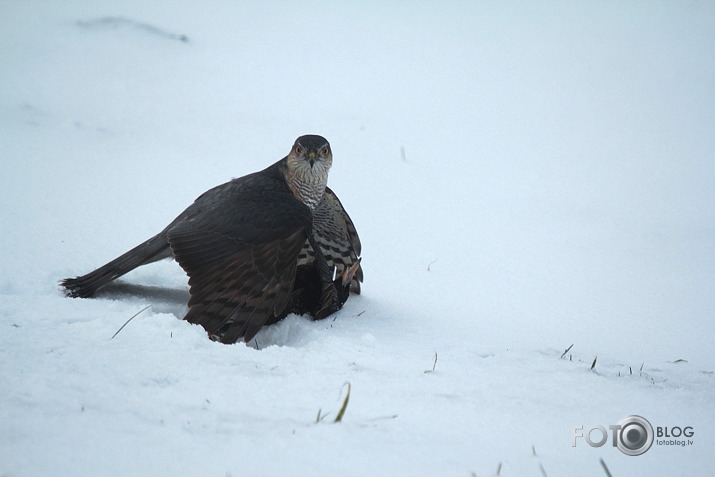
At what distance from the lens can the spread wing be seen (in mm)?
2428

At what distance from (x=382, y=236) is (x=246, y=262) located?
175cm

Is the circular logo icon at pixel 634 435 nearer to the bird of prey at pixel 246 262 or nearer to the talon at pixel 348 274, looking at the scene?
the bird of prey at pixel 246 262

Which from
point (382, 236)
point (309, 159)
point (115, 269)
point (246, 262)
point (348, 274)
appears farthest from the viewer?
point (382, 236)

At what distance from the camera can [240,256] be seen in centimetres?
264

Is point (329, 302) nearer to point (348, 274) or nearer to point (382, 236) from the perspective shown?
point (348, 274)

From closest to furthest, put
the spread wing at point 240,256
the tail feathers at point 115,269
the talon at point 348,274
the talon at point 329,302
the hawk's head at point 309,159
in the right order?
the spread wing at point 240,256, the tail feathers at point 115,269, the talon at point 329,302, the talon at point 348,274, the hawk's head at point 309,159

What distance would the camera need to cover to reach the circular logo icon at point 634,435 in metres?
1.53

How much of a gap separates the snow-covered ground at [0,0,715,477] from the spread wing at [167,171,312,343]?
20 cm

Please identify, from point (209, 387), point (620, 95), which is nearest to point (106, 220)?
point (209, 387)

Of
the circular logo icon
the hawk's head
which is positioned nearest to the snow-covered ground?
the circular logo icon

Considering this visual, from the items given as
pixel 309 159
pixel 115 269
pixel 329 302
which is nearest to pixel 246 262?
pixel 329 302

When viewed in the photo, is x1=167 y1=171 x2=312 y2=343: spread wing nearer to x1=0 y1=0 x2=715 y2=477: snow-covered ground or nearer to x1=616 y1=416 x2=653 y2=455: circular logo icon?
x1=0 y1=0 x2=715 y2=477: snow-covered ground

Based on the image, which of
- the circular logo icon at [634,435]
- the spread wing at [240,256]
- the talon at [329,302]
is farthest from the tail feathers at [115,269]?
the circular logo icon at [634,435]

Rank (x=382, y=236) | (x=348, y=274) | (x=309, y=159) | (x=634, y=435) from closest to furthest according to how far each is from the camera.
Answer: (x=634, y=435) < (x=348, y=274) < (x=309, y=159) < (x=382, y=236)
